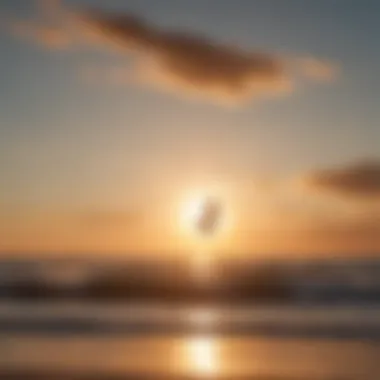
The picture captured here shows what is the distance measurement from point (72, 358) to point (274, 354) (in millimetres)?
783

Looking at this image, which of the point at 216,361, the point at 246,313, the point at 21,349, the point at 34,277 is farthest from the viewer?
the point at 34,277

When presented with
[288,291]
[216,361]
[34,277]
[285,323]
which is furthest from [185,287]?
[216,361]

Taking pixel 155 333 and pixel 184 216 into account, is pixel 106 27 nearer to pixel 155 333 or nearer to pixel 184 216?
pixel 184 216

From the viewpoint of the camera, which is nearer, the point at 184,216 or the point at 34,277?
the point at 184,216

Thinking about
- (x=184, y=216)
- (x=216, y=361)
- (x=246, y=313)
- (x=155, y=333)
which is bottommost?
(x=216, y=361)

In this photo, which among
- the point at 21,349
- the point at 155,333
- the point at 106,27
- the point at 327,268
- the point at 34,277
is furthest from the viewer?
the point at 34,277

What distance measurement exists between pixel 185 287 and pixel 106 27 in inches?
79.8

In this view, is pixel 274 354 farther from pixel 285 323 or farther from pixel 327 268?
pixel 327 268

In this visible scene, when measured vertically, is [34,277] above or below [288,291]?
above

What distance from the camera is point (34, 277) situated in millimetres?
6785

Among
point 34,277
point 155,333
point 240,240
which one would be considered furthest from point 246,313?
point 34,277

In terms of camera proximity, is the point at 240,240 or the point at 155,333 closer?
the point at 155,333

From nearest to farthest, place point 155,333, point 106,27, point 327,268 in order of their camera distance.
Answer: point 155,333
point 106,27
point 327,268

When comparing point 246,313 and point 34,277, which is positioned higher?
point 34,277
